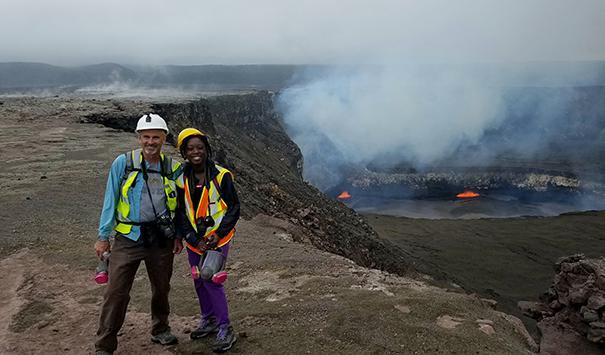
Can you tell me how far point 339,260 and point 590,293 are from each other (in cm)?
1173

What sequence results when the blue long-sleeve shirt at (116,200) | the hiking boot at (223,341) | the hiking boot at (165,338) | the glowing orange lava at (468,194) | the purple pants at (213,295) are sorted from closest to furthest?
1. the blue long-sleeve shirt at (116,200)
2. the purple pants at (213,295)
3. the hiking boot at (223,341)
4. the hiking boot at (165,338)
5. the glowing orange lava at (468,194)

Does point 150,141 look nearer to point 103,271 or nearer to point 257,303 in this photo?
point 103,271

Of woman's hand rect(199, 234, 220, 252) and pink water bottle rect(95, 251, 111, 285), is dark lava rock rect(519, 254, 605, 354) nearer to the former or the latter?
woman's hand rect(199, 234, 220, 252)

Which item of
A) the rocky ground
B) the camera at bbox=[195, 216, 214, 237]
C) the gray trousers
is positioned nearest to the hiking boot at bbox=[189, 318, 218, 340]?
the rocky ground

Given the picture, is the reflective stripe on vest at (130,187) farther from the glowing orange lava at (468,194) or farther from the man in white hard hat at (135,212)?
the glowing orange lava at (468,194)

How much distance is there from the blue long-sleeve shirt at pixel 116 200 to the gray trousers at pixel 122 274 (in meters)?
0.16

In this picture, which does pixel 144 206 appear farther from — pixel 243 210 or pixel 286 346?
pixel 243 210

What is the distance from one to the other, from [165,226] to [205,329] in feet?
4.69

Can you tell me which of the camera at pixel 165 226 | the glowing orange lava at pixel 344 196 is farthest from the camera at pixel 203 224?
the glowing orange lava at pixel 344 196

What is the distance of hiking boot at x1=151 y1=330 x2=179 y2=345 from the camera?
564 centimetres

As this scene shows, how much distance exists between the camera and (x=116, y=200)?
194 inches

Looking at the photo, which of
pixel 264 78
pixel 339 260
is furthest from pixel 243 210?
pixel 264 78

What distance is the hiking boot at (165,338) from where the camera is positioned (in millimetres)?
5641

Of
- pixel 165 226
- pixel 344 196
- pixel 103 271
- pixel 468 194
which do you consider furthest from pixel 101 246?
pixel 468 194
